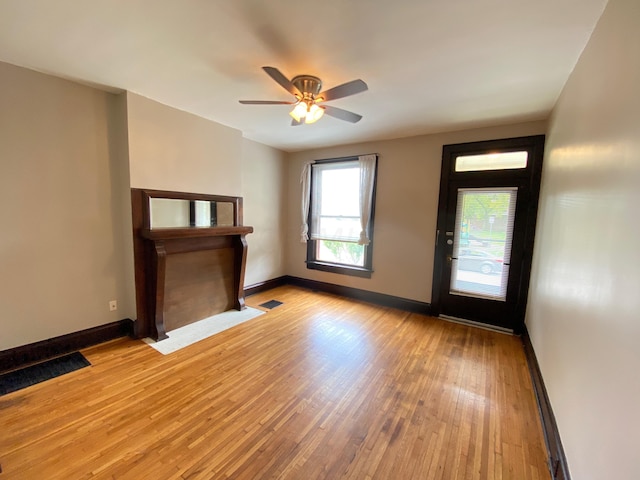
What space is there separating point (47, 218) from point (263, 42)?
245 cm

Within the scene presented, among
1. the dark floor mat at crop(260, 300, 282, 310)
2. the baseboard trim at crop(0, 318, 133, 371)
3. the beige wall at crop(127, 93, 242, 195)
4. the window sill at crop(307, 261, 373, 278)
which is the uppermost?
the beige wall at crop(127, 93, 242, 195)

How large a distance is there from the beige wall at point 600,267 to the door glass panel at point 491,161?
115cm

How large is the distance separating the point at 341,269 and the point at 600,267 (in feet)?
11.0

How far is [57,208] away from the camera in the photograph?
237 centimetres

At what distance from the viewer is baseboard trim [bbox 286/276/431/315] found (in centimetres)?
372

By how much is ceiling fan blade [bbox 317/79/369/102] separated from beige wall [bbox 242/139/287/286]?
234cm

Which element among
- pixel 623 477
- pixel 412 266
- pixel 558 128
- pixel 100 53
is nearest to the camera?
pixel 623 477

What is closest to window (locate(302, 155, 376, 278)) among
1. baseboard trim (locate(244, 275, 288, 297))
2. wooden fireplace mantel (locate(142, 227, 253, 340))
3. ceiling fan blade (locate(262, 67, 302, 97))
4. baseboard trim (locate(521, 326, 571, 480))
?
baseboard trim (locate(244, 275, 288, 297))

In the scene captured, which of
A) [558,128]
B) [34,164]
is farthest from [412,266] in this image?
[34,164]

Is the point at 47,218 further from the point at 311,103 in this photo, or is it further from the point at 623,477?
the point at 623,477

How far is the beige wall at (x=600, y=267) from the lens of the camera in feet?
3.01

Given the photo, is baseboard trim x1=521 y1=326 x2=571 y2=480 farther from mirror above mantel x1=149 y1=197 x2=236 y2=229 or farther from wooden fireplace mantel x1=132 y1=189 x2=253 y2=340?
mirror above mantel x1=149 y1=197 x2=236 y2=229

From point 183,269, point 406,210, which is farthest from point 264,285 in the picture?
point 406,210

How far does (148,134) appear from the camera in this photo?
2.71 meters
